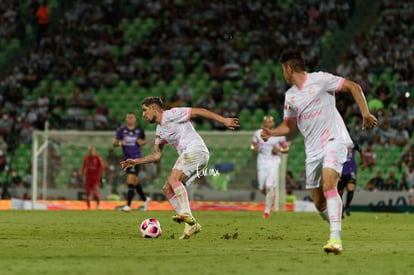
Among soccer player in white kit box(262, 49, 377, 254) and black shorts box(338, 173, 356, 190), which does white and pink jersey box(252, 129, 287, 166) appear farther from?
soccer player in white kit box(262, 49, 377, 254)

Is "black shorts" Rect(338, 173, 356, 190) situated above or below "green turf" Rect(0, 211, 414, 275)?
above

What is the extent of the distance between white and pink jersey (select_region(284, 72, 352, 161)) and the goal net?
18646 mm

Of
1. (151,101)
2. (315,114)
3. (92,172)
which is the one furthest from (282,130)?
(92,172)

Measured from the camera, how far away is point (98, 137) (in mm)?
31797

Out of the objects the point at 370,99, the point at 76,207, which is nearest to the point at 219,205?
the point at 76,207

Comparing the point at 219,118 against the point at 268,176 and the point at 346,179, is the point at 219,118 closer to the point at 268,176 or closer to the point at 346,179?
the point at 268,176

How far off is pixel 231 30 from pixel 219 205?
35.0 ft

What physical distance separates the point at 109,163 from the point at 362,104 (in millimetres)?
21089

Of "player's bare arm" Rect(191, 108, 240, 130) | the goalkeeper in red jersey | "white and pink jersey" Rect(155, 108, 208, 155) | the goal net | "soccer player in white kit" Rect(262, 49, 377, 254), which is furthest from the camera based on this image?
the goal net

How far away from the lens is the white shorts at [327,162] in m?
11.4

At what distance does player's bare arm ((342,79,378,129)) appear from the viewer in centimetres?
1109

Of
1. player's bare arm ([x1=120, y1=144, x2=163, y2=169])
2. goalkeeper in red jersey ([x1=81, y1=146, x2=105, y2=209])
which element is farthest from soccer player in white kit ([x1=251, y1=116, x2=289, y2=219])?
player's bare arm ([x1=120, y1=144, x2=163, y2=169])

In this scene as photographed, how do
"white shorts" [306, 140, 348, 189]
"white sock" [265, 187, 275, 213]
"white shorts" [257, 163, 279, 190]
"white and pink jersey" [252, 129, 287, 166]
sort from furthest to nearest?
1. "white and pink jersey" [252, 129, 287, 166]
2. "white shorts" [257, 163, 279, 190]
3. "white sock" [265, 187, 275, 213]
4. "white shorts" [306, 140, 348, 189]

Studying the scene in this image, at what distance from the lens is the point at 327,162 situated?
37.4 ft
